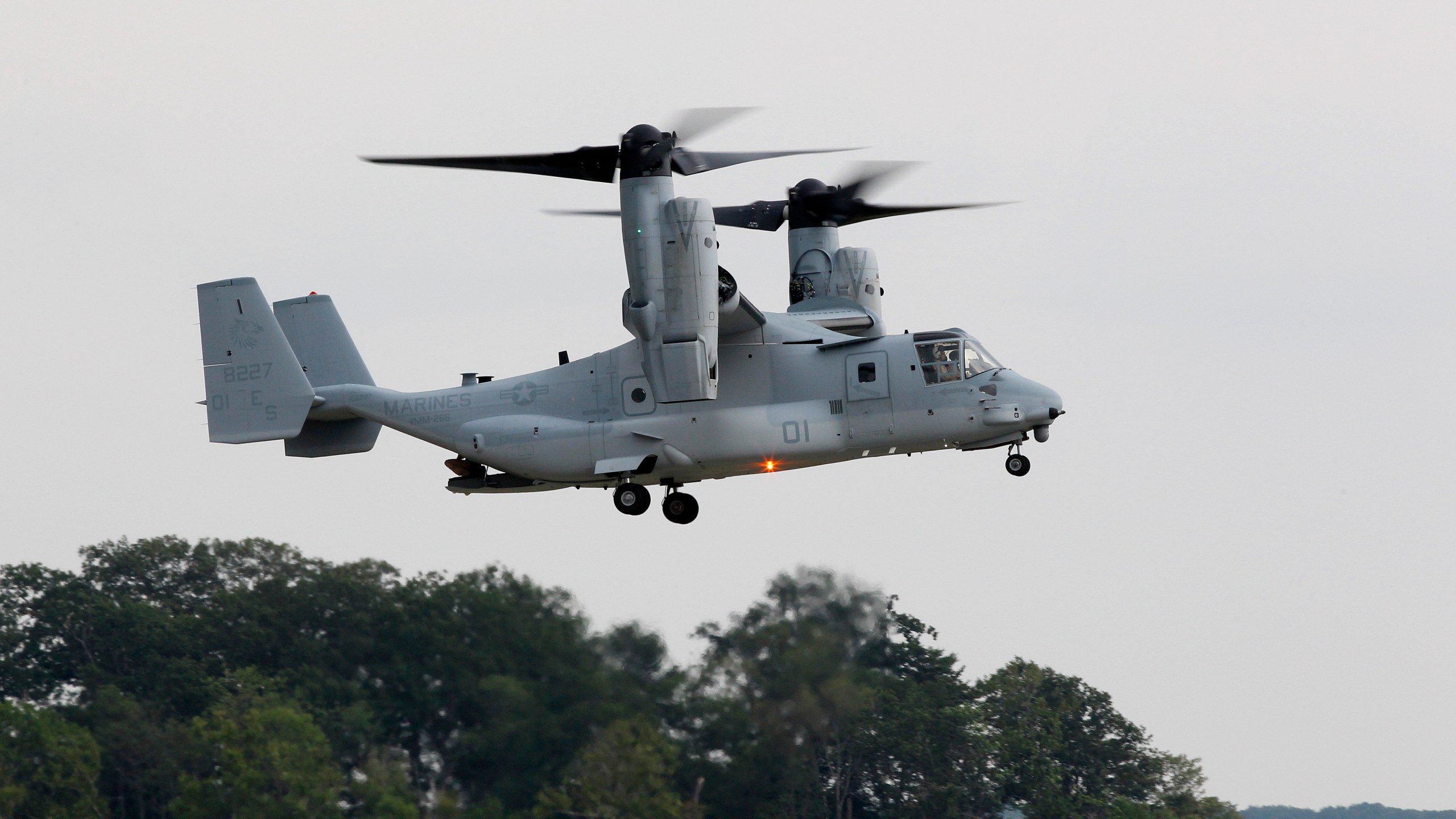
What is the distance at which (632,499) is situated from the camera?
26.8 m

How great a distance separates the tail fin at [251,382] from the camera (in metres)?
28.1

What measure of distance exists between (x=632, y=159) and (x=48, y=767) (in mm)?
27036

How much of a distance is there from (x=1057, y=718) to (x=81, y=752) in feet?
92.5

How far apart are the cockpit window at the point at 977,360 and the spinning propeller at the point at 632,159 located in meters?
3.57

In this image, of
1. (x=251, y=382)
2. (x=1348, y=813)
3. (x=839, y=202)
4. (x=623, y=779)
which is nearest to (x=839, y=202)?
(x=839, y=202)

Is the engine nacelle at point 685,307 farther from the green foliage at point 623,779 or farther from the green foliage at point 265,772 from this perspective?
the green foliage at point 265,772

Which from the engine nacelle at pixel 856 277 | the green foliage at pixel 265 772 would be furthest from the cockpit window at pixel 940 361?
the green foliage at pixel 265 772

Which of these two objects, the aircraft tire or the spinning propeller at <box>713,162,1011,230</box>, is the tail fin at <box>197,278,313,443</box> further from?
the aircraft tire

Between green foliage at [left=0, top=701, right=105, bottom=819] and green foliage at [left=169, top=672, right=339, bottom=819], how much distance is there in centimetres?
220

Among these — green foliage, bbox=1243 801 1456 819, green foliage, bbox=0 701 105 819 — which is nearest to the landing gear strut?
green foliage, bbox=0 701 105 819

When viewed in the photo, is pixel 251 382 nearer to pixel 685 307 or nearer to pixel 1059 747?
pixel 685 307

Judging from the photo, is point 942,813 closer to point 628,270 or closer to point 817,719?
point 817,719

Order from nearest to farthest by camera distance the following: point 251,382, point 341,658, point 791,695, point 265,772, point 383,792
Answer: point 251,382 < point 791,695 < point 383,792 < point 265,772 < point 341,658

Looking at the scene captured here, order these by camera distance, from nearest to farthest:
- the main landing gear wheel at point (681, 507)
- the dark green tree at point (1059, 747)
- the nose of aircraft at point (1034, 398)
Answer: the nose of aircraft at point (1034, 398), the main landing gear wheel at point (681, 507), the dark green tree at point (1059, 747)
